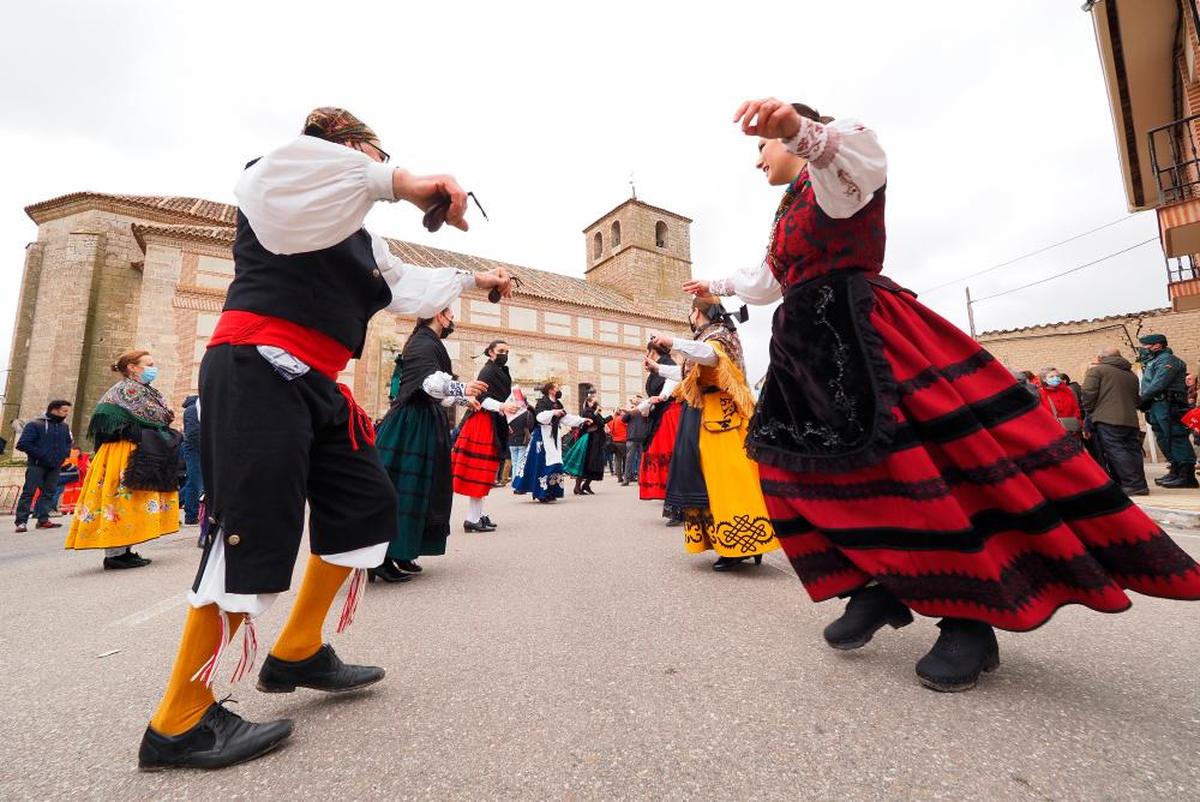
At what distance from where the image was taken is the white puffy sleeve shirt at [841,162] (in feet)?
4.66

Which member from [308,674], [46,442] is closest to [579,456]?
[46,442]

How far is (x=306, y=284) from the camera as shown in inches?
56.8

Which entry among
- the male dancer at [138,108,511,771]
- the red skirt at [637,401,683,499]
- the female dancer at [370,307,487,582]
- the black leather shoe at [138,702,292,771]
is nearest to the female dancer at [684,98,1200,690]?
the male dancer at [138,108,511,771]

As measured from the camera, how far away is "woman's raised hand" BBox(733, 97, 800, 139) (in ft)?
4.47

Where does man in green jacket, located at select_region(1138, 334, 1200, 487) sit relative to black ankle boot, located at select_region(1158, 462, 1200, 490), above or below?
above

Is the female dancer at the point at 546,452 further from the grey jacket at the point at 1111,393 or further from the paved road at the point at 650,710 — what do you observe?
the grey jacket at the point at 1111,393

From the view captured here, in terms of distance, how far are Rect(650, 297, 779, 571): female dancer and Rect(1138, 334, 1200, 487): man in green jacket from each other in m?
6.35

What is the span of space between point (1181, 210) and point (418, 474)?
36.7 feet

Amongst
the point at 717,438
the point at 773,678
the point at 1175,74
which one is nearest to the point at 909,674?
the point at 773,678

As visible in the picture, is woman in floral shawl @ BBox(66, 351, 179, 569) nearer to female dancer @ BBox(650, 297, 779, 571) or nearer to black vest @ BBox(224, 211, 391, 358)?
black vest @ BBox(224, 211, 391, 358)

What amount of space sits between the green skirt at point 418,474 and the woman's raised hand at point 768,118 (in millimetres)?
2625

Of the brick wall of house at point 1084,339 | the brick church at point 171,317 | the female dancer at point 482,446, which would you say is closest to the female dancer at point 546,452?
the female dancer at point 482,446

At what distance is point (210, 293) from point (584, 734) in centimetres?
2191

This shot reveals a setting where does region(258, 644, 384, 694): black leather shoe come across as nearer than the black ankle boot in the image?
Yes
